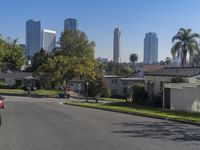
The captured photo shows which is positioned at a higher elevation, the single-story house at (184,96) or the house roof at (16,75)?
the house roof at (16,75)

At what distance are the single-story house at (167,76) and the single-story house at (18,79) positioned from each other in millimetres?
64156

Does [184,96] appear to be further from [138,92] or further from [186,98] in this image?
[138,92]

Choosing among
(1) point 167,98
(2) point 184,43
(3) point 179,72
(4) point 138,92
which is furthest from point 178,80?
(2) point 184,43

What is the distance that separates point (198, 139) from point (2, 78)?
109 m

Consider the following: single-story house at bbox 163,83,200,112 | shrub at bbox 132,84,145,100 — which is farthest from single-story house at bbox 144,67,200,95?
single-story house at bbox 163,83,200,112

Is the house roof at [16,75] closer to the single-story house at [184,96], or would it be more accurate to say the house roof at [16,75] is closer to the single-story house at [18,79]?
the single-story house at [18,79]

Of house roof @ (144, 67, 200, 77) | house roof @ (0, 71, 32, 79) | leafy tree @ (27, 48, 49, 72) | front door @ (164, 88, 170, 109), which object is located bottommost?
front door @ (164, 88, 170, 109)

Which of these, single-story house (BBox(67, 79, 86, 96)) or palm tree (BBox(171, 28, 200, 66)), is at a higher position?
palm tree (BBox(171, 28, 200, 66))

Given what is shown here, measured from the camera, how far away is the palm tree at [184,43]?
7938 centimetres

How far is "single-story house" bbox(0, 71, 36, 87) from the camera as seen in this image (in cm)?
11669

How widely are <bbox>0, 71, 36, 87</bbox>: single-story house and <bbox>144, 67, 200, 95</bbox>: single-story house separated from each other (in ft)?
210

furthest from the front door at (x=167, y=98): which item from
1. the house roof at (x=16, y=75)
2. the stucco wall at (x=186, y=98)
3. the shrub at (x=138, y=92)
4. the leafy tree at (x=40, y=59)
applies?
the leafy tree at (x=40, y=59)

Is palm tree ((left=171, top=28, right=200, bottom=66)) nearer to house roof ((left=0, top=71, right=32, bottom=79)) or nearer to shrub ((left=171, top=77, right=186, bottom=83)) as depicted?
shrub ((left=171, top=77, right=186, bottom=83))

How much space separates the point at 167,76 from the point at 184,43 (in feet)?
94.5
